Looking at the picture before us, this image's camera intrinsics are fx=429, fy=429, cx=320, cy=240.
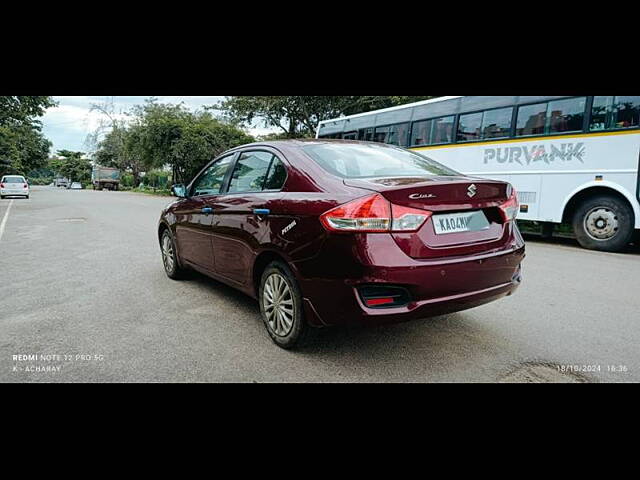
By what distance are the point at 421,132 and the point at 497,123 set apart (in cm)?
233

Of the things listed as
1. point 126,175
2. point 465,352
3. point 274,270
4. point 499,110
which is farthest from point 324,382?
point 126,175

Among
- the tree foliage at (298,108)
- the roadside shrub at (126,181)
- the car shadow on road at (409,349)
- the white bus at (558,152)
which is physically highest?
the tree foliage at (298,108)

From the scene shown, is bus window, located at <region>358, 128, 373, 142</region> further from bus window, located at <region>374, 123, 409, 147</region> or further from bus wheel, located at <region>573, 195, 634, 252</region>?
bus wheel, located at <region>573, 195, 634, 252</region>

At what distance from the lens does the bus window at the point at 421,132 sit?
1207cm

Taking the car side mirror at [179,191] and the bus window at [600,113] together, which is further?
the bus window at [600,113]

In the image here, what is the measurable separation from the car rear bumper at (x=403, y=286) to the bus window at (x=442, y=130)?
923 centimetres

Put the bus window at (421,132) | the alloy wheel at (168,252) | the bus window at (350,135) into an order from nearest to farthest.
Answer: the alloy wheel at (168,252), the bus window at (421,132), the bus window at (350,135)

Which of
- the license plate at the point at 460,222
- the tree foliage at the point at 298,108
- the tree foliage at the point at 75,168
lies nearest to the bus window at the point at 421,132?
the license plate at the point at 460,222

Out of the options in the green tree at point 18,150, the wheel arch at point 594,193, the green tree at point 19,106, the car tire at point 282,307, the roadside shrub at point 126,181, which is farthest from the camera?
the roadside shrub at point 126,181

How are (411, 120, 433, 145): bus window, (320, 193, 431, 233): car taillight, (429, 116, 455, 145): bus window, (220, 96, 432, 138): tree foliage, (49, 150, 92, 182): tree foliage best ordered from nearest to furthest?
1. (320, 193, 431, 233): car taillight
2. (429, 116, 455, 145): bus window
3. (411, 120, 433, 145): bus window
4. (220, 96, 432, 138): tree foliage
5. (49, 150, 92, 182): tree foliage

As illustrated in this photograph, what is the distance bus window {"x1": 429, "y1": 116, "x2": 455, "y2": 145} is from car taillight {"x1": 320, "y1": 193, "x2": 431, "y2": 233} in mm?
9577

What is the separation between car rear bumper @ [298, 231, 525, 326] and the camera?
2.66 metres

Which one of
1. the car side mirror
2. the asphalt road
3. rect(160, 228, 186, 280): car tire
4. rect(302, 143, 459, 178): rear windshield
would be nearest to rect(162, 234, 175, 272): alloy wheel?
rect(160, 228, 186, 280): car tire

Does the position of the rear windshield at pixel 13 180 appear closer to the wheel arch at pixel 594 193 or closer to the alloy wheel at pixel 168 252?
the alloy wheel at pixel 168 252
